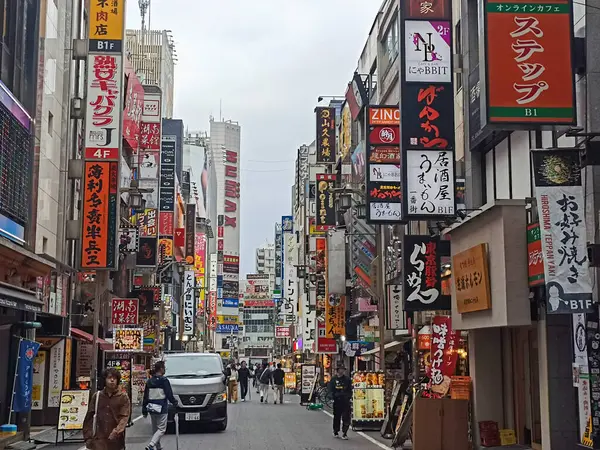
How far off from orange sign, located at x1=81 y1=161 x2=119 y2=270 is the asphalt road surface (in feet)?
16.7

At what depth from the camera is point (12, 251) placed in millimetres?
18719

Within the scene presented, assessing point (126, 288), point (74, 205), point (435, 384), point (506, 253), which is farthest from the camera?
point (126, 288)

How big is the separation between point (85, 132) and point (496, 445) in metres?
15.6

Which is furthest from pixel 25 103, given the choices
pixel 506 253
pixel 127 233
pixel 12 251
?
pixel 127 233

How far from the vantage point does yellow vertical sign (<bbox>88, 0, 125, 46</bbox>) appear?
28.0m

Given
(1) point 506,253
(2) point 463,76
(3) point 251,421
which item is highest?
(2) point 463,76

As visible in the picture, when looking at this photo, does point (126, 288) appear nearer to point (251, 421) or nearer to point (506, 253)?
point (251, 421)

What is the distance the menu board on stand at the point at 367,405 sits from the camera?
23578 mm

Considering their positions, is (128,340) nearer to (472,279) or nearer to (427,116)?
(427,116)

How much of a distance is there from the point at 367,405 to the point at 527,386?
6672 mm

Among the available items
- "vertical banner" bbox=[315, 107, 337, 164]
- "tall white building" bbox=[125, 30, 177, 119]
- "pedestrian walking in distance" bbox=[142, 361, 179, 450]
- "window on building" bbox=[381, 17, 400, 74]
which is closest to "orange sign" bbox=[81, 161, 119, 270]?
"pedestrian walking in distance" bbox=[142, 361, 179, 450]

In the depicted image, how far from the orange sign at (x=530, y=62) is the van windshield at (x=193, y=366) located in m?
12.3

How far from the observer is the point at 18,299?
61.1ft

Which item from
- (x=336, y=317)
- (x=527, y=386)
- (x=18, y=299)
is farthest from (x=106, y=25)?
(x=336, y=317)
